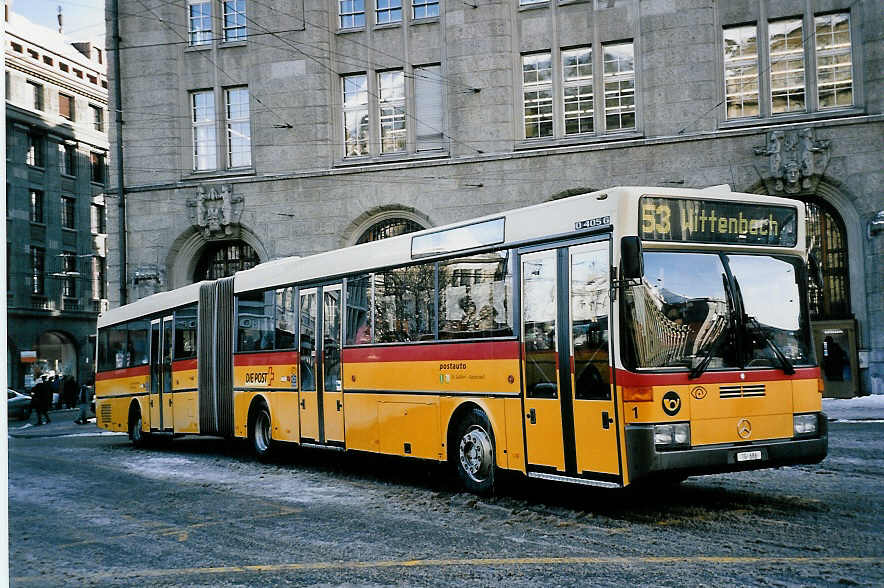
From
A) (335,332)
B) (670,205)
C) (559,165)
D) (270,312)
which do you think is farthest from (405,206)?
(670,205)

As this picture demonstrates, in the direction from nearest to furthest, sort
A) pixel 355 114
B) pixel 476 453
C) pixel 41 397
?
pixel 476 453
pixel 355 114
pixel 41 397

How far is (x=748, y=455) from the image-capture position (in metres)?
9.47

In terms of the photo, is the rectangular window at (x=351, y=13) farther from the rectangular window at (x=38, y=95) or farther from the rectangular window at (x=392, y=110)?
the rectangular window at (x=38, y=95)

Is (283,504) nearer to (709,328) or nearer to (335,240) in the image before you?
(709,328)

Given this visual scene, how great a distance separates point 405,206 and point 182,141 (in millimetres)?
7960

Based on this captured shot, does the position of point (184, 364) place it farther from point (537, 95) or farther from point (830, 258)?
point (830, 258)

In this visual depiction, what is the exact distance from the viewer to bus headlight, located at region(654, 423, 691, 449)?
9.14 metres

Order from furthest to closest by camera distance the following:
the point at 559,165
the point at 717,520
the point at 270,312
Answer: the point at 559,165
the point at 270,312
the point at 717,520

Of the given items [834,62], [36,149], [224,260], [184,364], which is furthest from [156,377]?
[36,149]

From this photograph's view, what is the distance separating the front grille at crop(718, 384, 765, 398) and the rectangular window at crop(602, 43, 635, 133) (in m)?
19.3

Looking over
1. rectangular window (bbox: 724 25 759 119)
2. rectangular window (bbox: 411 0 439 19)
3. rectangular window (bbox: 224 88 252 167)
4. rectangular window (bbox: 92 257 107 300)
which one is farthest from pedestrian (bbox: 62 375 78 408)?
rectangular window (bbox: 724 25 759 119)

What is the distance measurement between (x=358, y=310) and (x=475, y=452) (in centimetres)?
315

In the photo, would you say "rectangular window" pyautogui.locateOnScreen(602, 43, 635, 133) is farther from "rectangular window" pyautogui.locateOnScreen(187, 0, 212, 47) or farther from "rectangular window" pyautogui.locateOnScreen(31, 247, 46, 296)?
"rectangular window" pyautogui.locateOnScreen(31, 247, 46, 296)

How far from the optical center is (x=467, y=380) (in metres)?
11.6
